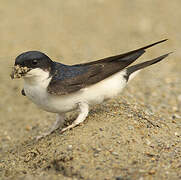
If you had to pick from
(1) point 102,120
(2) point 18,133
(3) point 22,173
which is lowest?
(2) point 18,133

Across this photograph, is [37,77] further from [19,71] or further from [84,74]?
[84,74]

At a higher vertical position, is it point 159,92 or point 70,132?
point 70,132

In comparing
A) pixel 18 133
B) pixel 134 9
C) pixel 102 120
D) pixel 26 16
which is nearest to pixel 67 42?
pixel 26 16

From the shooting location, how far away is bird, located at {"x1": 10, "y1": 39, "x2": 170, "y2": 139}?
398 cm

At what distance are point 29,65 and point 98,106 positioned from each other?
131 cm

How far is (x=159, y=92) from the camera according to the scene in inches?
273

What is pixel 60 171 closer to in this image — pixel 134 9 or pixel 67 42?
pixel 67 42

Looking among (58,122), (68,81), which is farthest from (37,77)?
(58,122)

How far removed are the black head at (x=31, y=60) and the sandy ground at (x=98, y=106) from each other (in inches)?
30.9

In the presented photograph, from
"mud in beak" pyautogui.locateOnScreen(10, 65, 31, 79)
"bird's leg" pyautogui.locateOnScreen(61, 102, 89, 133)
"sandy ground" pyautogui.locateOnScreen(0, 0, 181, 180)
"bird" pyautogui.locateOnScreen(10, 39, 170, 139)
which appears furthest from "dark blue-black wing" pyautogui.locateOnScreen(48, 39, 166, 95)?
"sandy ground" pyautogui.locateOnScreen(0, 0, 181, 180)

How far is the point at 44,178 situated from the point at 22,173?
0.40 meters

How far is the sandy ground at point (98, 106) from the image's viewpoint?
12.4ft

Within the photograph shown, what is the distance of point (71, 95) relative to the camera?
4156 millimetres

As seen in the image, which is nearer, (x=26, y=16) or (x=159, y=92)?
(x=159, y=92)
